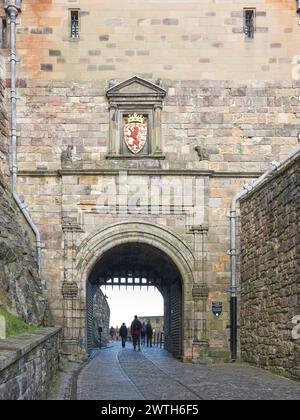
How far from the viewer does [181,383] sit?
11555 mm

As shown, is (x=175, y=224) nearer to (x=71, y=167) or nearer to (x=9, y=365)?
(x=71, y=167)

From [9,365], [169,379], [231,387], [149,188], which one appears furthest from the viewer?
[149,188]

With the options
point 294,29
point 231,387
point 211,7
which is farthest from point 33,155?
point 231,387

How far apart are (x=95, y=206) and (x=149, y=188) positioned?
4.11ft

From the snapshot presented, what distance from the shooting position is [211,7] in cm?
1711

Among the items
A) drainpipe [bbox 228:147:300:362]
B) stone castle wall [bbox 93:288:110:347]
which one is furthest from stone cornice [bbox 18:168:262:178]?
stone castle wall [bbox 93:288:110:347]

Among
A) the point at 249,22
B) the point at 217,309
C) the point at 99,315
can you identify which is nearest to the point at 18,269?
the point at 217,309

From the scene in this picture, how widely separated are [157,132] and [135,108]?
771mm

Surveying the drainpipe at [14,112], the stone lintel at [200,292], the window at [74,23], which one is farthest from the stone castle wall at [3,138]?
the stone lintel at [200,292]

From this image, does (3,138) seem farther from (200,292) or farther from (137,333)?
(137,333)

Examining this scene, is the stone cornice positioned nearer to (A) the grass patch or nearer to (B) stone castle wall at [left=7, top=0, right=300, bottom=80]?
(B) stone castle wall at [left=7, top=0, right=300, bottom=80]

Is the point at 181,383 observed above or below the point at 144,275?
below

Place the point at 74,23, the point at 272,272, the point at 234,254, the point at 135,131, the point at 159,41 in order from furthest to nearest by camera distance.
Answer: the point at 74,23 → the point at 159,41 → the point at 135,131 → the point at 234,254 → the point at 272,272

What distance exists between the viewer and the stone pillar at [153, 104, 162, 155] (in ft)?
54.4
